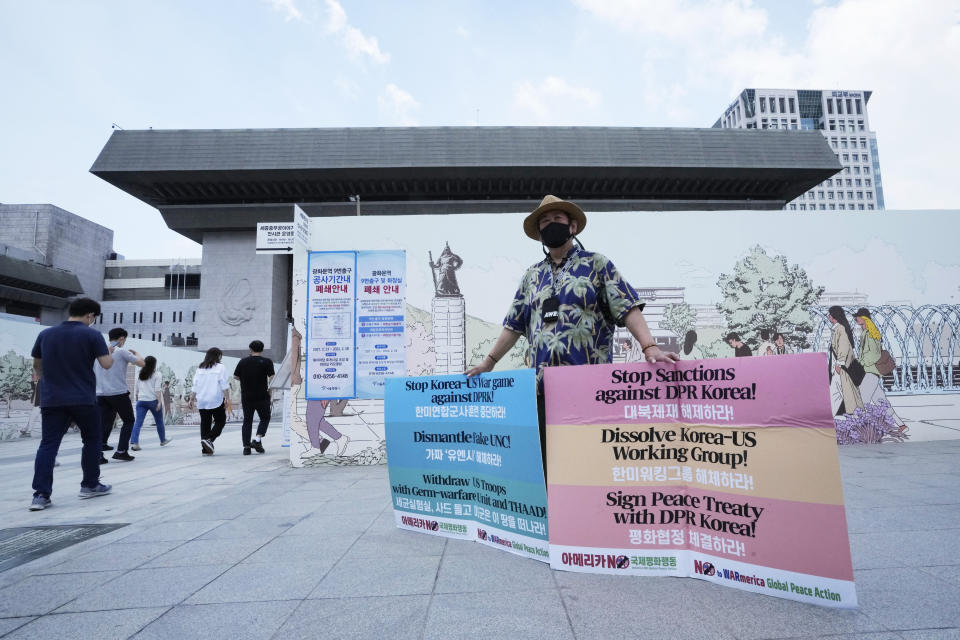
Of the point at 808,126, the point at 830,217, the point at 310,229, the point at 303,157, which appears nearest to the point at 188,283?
the point at 303,157

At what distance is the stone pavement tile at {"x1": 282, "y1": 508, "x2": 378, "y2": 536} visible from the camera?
3059 mm

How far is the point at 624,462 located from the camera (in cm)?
231

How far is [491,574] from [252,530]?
1.76 m

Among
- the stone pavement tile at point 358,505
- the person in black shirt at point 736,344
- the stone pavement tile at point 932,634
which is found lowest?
the stone pavement tile at point 358,505

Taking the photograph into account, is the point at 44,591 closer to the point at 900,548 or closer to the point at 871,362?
the point at 900,548

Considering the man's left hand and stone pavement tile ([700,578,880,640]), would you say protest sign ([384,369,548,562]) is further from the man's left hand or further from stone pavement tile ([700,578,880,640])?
stone pavement tile ([700,578,880,640])

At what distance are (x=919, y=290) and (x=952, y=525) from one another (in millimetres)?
5219

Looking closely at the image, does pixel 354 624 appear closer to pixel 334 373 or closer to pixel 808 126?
pixel 334 373

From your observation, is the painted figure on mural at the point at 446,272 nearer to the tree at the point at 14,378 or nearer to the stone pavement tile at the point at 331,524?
the stone pavement tile at the point at 331,524

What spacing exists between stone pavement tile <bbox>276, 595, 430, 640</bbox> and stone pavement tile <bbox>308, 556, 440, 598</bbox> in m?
0.07

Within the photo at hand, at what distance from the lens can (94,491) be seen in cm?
435

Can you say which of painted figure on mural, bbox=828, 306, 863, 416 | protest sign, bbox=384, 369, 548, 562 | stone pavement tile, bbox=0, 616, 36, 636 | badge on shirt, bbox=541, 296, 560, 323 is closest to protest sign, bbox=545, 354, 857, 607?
protest sign, bbox=384, 369, 548, 562

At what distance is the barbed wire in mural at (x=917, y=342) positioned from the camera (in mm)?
6387

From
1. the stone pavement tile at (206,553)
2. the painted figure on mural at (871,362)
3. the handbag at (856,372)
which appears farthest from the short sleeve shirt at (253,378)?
the painted figure on mural at (871,362)
